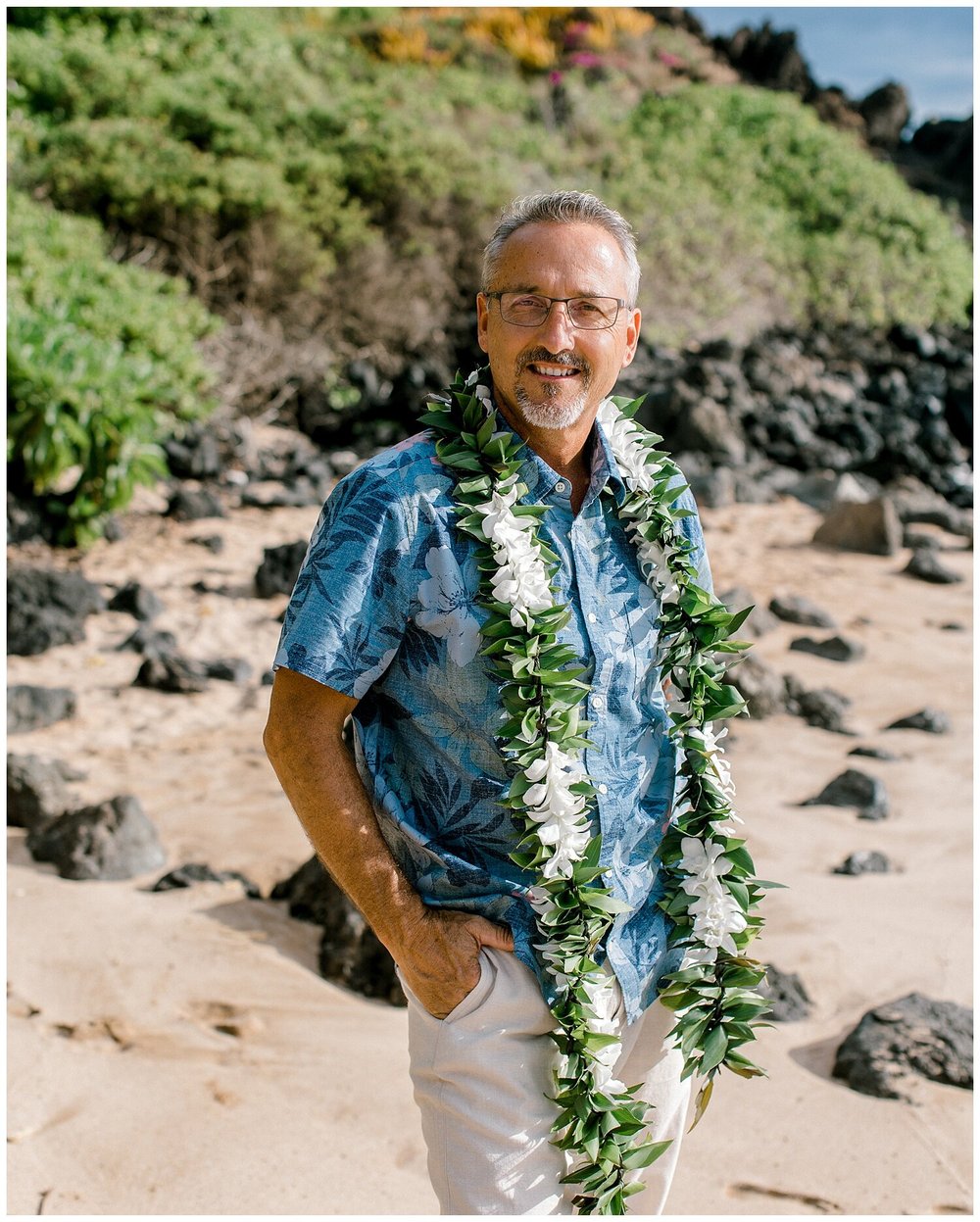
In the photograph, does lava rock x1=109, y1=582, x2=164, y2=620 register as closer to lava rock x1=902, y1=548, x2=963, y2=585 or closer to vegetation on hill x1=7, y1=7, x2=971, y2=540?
vegetation on hill x1=7, y1=7, x2=971, y2=540

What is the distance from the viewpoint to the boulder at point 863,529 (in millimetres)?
12109

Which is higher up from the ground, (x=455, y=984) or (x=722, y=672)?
(x=722, y=672)

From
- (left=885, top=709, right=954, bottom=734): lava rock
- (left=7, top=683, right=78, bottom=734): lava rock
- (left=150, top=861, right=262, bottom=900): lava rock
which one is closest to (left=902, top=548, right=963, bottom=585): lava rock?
(left=885, top=709, right=954, bottom=734): lava rock

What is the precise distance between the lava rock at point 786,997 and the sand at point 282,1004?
6cm

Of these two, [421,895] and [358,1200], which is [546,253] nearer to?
[421,895]

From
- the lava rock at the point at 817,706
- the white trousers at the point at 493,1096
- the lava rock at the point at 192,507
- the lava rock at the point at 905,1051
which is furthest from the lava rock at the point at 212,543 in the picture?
the white trousers at the point at 493,1096

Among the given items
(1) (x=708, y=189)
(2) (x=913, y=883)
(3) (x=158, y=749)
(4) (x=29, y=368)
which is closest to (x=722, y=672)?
(2) (x=913, y=883)

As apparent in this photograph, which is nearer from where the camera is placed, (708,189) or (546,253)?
(546,253)

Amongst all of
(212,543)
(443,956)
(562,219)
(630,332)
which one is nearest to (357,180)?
(212,543)

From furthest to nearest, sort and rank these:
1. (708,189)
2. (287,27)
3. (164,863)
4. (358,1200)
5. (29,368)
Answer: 1. (708,189)
2. (287,27)
3. (29,368)
4. (164,863)
5. (358,1200)

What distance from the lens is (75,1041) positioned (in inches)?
170

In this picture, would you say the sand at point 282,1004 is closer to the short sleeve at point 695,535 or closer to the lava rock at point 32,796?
the lava rock at point 32,796

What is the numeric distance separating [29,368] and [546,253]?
24.2 feet

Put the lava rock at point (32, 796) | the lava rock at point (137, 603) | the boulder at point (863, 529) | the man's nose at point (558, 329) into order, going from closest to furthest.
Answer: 1. the man's nose at point (558, 329)
2. the lava rock at point (32, 796)
3. the lava rock at point (137, 603)
4. the boulder at point (863, 529)
